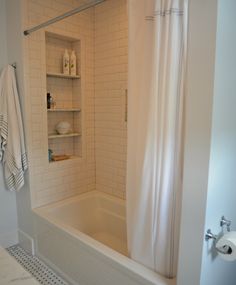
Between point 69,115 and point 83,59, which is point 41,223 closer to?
point 69,115

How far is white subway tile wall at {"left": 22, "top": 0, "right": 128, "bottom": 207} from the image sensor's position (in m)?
2.40

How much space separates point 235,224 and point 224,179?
0.43 metres

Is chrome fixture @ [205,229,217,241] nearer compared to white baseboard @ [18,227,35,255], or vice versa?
chrome fixture @ [205,229,217,241]

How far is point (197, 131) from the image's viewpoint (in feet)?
3.97

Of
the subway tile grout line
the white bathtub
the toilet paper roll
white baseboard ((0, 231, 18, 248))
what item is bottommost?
the subway tile grout line

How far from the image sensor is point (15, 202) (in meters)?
2.70

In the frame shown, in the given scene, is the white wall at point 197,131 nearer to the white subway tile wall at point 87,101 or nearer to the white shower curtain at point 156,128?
the white shower curtain at point 156,128

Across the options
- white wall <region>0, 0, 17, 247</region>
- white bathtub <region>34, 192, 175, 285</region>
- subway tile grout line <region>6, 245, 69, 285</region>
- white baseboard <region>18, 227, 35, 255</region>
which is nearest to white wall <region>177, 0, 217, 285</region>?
white bathtub <region>34, 192, 175, 285</region>

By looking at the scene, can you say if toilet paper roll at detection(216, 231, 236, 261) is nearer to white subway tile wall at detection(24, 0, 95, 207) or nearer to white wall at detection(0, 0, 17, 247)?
white subway tile wall at detection(24, 0, 95, 207)

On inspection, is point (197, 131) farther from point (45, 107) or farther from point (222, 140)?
point (45, 107)

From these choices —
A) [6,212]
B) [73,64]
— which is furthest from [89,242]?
[73,64]

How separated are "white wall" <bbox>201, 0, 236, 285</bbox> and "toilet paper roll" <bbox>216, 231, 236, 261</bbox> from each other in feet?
0.18

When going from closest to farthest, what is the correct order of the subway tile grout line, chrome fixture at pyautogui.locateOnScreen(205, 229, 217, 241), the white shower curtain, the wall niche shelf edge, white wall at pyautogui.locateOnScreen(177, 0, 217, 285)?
white wall at pyautogui.locateOnScreen(177, 0, 217, 285), chrome fixture at pyautogui.locateOnScreen(205, 229, 217, 241), the white shower curtain, the subway tile grout line, the wall niche shelf edge

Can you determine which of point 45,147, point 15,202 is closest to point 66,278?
point 15,202
